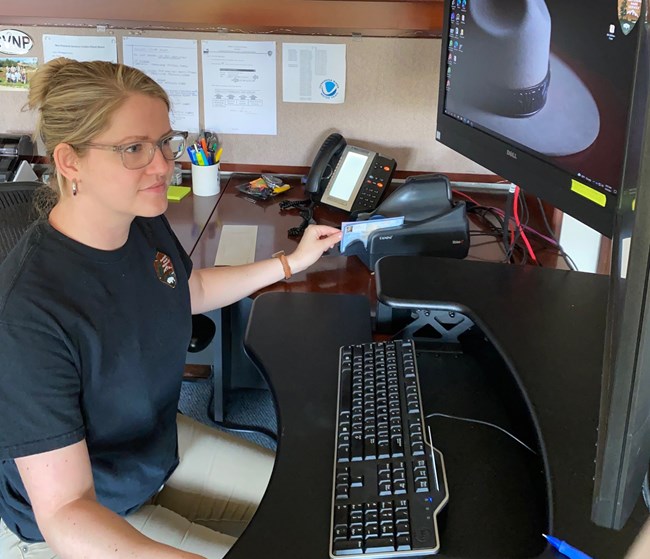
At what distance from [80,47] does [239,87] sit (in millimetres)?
402

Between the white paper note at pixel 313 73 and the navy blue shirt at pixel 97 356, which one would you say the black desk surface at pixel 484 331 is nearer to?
the navy blue shirt at pixel 97 356

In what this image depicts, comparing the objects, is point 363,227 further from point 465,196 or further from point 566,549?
point 566,549

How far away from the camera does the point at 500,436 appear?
979 mm

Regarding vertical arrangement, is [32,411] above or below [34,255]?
below

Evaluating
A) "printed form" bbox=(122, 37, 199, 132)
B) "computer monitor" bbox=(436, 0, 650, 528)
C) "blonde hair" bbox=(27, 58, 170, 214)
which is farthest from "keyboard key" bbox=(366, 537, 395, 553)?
"printed form" bbox=(122, 37, 199, 132)

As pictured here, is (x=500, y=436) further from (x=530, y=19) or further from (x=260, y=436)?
(x=260, y=436)

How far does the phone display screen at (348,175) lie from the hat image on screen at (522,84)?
0.39 m

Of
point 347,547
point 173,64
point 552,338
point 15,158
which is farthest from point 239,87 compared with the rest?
point 347,547

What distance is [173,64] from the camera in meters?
1.77

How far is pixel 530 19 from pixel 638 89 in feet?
2.16

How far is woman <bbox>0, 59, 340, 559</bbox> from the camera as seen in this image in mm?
887

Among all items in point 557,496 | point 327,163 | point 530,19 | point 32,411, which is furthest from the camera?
point 327,163

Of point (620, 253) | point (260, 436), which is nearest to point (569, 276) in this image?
point (620, 253)

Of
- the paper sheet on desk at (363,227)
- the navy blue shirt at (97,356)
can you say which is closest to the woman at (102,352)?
the navy blue shirt at (97,356)
